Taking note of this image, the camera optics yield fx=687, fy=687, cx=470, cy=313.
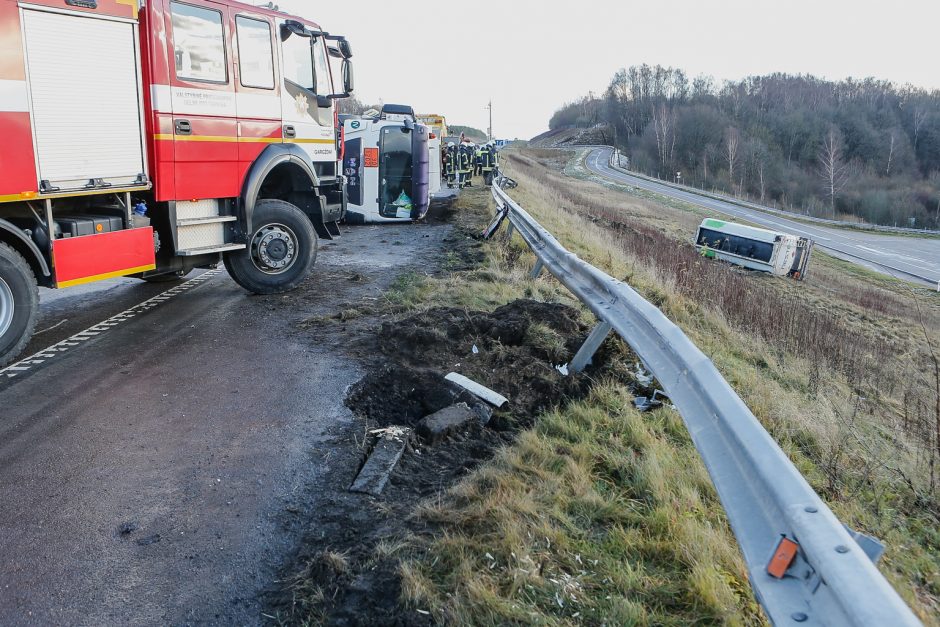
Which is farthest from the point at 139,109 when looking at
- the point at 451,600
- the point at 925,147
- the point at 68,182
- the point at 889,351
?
the point at 925,147

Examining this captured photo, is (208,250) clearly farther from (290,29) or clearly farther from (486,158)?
(486,158)

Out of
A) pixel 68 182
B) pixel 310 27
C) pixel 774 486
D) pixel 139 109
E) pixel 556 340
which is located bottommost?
pixel 556 340

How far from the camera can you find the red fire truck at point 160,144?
5.93 meters

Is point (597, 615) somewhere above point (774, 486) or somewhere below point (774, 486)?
below

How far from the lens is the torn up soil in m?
2.86

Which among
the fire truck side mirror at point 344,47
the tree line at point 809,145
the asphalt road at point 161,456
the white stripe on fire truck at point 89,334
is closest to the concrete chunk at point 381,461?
the asphalt road at point 161,456

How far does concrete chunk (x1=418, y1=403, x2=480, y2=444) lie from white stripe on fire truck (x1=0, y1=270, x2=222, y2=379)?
370cm

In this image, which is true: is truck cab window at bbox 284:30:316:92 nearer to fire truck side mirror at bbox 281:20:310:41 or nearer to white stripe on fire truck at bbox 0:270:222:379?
fire truck side mirror at bbox 281:20:310:41

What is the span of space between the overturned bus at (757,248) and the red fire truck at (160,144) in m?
18.5

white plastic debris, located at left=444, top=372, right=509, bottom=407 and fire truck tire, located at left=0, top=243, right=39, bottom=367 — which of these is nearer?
white plastic debris, located at left=444, top=372, right=509, bottom=407

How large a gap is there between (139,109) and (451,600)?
20.6 ft

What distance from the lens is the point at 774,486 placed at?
87.0 inches

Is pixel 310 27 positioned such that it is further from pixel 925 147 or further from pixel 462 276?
pixel 925 147

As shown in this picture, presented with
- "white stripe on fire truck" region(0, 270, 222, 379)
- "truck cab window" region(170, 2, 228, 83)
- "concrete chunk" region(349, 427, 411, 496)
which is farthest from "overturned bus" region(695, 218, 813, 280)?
"concrete chunk" region(349, 427, 411, 496)
